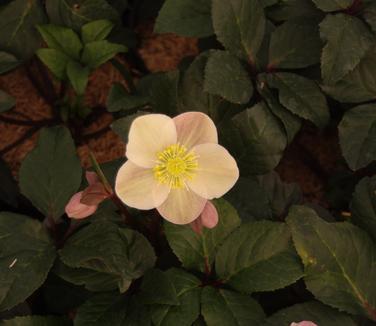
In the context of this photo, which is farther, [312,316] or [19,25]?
[19,25]

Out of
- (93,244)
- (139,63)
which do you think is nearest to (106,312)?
(93,244)

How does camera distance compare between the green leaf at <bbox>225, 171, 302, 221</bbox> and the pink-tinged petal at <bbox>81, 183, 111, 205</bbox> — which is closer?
the pink-tinged petal at <bbox>81, 183, 111, 205</bbox>

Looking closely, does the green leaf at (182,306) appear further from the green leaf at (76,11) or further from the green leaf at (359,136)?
the green leaf at (76,11)

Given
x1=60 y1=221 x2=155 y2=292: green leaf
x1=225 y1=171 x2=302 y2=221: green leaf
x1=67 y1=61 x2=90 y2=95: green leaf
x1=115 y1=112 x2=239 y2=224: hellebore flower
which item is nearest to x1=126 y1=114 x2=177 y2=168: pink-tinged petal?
x1=115 y1=112 x2=239 y2=224: hellebore flower

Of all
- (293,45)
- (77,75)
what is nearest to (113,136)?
(77,75)

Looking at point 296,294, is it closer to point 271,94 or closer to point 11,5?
point 271,94

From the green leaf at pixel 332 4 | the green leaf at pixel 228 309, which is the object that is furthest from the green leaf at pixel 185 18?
the green leaf at pixel 228 309

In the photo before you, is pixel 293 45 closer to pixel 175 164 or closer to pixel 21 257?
pixel 175 164

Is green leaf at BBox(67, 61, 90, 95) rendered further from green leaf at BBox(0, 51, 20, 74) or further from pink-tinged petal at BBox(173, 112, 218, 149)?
pink-tinged petal at BBox(173, 112, 218, 149)
